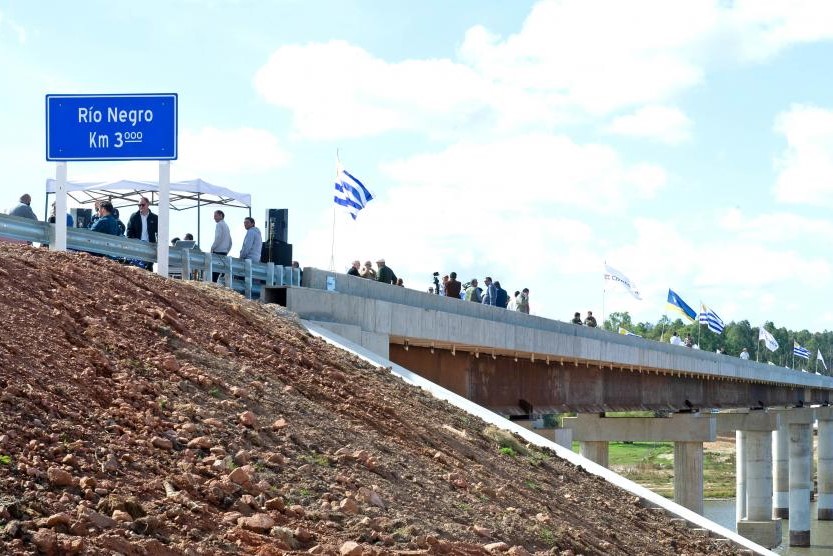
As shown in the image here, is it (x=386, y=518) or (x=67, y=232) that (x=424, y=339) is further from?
(x=386, y=518)

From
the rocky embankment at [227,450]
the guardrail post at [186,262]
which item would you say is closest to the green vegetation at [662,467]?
the guardrail post at [186,262]

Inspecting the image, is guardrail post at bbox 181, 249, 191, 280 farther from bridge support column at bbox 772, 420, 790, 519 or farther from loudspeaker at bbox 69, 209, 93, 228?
bridge support column at bbox 772, 420, 790, 519

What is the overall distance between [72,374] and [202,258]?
8.49 m

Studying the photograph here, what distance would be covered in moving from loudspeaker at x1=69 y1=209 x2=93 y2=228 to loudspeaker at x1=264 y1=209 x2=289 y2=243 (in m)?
3.31

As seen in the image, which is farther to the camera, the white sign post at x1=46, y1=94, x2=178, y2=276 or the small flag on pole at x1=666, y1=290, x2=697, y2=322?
the small flag on pole at x1=666, y1=290, x2=697, y2=322

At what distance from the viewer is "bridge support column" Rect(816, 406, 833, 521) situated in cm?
7312

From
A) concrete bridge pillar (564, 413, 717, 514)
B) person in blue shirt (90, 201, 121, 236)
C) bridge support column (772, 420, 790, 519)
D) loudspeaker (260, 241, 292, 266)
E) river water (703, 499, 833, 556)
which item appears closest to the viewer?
person in blue shirt (90, 201, 121, 236)

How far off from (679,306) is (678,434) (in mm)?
17531

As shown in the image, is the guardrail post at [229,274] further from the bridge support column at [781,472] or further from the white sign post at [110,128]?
the bridge support column at [781,472]

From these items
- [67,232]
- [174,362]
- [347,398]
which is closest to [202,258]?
[67,232]

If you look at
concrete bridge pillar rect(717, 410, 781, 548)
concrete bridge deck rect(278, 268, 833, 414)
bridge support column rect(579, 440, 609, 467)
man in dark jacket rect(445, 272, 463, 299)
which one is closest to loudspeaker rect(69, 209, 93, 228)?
concrete bridge deck rect(278, 268, 833, 414)

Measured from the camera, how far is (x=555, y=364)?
1148 inches

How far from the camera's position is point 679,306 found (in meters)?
57.2

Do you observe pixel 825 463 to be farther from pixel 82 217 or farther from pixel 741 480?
pixel 82 217
